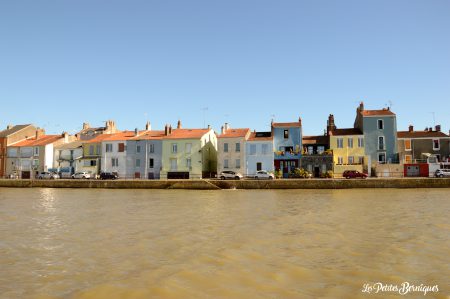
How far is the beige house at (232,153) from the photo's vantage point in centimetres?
5884

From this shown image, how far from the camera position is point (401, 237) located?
1388cm

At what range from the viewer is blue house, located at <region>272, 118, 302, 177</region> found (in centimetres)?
5847

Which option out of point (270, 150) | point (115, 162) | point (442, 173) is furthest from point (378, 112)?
point (115, 162)

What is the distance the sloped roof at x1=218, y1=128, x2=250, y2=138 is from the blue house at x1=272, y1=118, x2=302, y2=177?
4.85 m

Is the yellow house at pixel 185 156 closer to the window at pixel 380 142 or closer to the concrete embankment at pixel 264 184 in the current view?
the concrete embankment at pixel 264 184

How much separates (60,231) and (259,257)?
9.55 meters

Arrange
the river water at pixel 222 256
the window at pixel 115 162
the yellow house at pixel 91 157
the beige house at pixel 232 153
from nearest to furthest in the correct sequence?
the river water at pixel 222 256 < the beige house at pixel 232 153 < the window at pixel 115 162 < the yellow house at pixel 91 157

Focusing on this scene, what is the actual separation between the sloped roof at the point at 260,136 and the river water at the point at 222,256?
39662 mm

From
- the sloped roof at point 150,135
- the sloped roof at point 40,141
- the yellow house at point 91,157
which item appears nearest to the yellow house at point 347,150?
the sloped roof at point 150,135

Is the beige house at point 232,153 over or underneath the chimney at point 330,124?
underneath

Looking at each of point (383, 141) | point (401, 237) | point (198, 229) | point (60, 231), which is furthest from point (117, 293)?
point (383, 141)

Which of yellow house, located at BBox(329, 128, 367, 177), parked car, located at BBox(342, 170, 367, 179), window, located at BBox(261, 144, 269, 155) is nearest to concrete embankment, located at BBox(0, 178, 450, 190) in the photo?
parked car, located at BBox(342, 170, 367, 179)

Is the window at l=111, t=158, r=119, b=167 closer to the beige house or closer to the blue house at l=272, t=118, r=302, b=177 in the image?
the beige house

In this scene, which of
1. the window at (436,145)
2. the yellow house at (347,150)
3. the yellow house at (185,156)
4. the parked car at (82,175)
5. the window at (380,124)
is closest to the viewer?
the window at (436,145)
